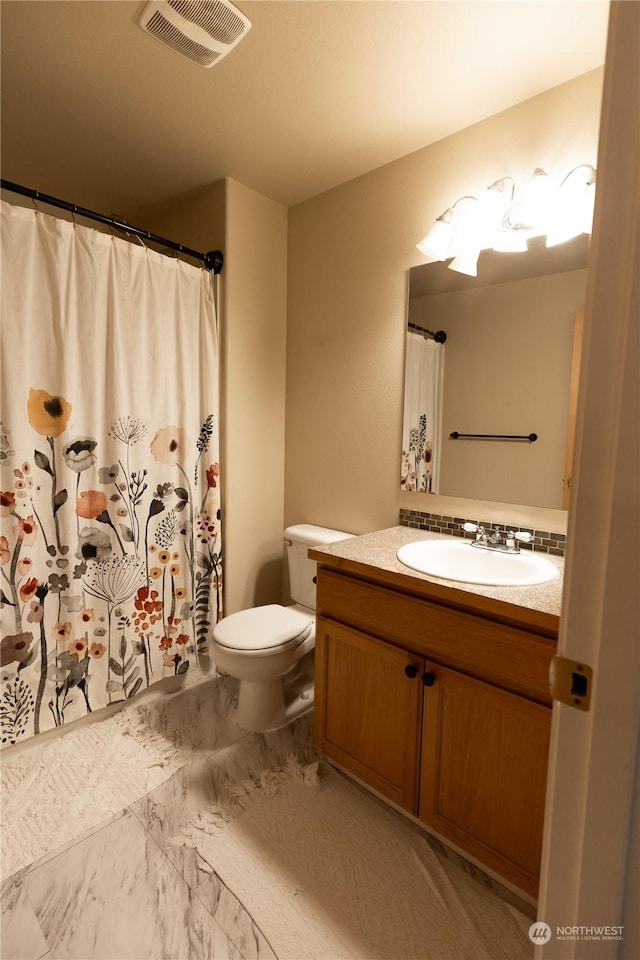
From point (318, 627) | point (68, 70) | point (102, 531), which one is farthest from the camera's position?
point (102, 531)

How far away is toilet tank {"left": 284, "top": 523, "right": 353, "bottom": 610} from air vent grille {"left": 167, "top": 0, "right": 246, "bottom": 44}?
5.69 ft

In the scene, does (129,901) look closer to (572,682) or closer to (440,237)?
(572,682)

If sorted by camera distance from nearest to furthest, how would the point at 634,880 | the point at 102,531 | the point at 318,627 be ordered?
the point at 634,880 → the point at 318,627 → the point at 102,531

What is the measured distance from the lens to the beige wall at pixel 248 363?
2145 mm

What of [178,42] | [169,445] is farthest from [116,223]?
[169,445]

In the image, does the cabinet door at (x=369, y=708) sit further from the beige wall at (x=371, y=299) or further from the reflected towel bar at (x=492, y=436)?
the reflected towel bar at (x=492, y=436)

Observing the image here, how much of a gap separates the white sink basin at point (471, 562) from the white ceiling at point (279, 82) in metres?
1.53

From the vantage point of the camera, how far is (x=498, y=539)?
1.59 metres

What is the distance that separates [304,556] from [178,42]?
185 cm

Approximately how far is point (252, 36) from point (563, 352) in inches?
52.6

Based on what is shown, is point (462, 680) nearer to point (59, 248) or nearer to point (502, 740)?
point (502, 740)

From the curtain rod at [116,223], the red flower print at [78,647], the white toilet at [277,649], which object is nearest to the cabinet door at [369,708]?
the white toilet at [277,649]

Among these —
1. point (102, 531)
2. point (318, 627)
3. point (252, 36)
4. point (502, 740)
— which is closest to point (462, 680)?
point (502, 740)

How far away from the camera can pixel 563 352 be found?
151cm
